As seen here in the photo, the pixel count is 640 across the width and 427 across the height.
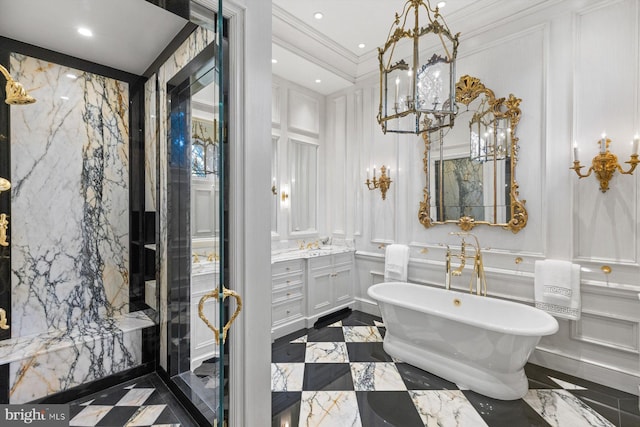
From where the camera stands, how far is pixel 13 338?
5.84 feet

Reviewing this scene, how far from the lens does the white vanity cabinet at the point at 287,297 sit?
9.76ft

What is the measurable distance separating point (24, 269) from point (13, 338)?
0.41 m

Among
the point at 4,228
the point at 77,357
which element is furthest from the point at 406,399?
the point at 4,228

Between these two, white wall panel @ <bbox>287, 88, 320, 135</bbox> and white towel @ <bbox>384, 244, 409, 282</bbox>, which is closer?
white towel @ <bbox>384, 244, 409, 282</bbox>

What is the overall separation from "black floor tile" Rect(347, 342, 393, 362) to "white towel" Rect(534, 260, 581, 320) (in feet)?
4.37

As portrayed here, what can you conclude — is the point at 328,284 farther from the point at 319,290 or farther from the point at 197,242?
the point at 197,242

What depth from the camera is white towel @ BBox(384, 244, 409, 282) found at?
3.24 metres

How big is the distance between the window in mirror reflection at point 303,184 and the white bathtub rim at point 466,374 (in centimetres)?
188

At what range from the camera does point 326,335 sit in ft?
10.1

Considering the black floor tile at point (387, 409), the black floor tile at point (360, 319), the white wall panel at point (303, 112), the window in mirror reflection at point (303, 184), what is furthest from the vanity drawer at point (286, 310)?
the white wall panel at point (303, 112)

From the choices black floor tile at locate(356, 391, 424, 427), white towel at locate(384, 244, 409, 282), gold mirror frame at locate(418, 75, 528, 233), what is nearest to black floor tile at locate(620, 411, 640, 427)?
black floor tile at locate(356, 391, 424, 427)

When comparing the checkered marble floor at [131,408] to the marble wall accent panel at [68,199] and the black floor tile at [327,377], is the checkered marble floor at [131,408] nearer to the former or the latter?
the marble wall accent panel at [68,199]

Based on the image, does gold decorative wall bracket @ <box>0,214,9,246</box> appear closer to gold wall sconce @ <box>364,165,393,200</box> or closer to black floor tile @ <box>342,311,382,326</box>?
black floor tile @ <box>342,311,382,326</box>

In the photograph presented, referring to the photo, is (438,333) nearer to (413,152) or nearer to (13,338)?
(413,152)
